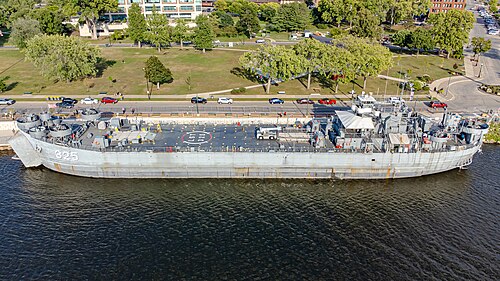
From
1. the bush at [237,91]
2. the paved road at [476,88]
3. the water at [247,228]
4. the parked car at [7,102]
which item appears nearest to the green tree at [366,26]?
the paved road at [476,88]

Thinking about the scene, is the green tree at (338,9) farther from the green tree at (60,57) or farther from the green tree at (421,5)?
the green tree at (60,57)

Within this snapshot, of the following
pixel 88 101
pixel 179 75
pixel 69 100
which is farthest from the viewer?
pixel 179 75

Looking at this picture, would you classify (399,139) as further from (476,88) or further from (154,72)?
(154,72)

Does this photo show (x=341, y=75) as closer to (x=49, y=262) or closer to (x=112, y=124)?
(x=112, y=124)

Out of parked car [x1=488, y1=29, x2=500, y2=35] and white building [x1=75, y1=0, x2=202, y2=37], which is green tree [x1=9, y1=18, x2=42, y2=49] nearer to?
white building [x1=75, y1=0, x2=202, y2=37]

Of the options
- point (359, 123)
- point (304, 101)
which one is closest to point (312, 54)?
point (304, 101)

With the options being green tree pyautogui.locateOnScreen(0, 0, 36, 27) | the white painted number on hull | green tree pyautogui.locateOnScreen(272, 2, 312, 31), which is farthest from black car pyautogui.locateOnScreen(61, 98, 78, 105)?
green tree pyautogui.locateOnScreen(272, 2, 312, 31)
